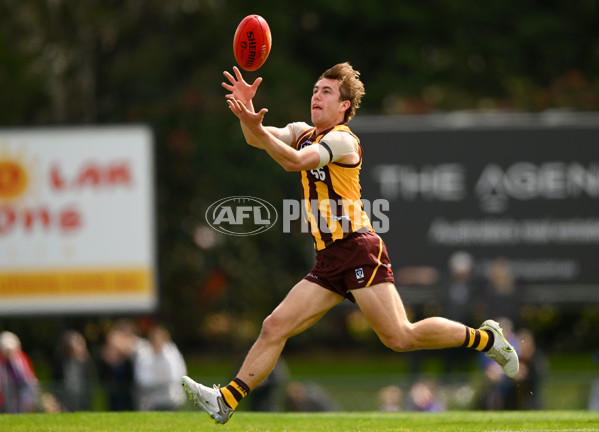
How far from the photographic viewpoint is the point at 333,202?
23.7ft

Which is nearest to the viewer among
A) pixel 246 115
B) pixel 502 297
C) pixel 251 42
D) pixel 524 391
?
pixel 246 115

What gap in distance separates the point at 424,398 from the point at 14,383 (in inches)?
192

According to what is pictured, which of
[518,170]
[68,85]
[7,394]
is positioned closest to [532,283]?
[518,170]

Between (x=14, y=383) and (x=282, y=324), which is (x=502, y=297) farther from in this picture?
(x=282, y=324)

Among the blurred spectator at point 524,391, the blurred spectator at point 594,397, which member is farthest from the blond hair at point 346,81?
the blurred spectator at point 594,397

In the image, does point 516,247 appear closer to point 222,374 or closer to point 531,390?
point 531,390

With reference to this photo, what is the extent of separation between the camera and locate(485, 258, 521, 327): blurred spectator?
14984 millimetres

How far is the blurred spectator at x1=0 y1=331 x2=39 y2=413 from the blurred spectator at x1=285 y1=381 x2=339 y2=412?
9.81 ft

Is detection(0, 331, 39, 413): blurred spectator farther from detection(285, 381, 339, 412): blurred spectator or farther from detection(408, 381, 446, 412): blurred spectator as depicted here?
detection(408, 381, 446, 412): blurred spectator

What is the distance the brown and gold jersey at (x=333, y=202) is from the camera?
7.21 metres

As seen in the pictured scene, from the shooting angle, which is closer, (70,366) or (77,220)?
(70,366)

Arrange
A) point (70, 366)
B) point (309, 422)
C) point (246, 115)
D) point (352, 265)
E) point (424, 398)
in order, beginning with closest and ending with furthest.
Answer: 1. point (246, 115)
2. point (352, 265)
3. point (309, 422)
4. point (424, 398)
5. point (70, 366)

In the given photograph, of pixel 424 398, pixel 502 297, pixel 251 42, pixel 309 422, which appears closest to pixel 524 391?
pixel 424 398

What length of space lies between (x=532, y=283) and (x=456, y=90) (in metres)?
10.4
